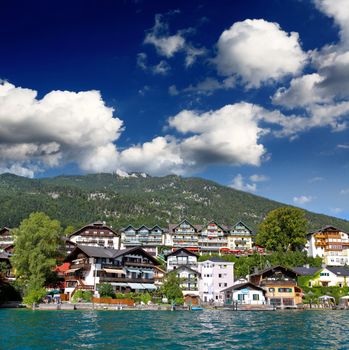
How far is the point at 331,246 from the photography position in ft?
393

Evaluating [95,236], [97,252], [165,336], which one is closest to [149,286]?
[97,252]

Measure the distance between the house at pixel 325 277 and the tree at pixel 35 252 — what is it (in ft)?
171

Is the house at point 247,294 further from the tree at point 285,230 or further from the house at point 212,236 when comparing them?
the house at point 212,236

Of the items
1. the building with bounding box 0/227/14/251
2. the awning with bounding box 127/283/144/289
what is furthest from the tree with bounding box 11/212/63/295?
the building with bounding box 0/227/14/251

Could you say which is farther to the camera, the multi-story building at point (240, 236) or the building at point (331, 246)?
the multi-story building at point (240, 236)

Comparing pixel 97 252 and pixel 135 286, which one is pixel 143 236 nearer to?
pixel 97 252

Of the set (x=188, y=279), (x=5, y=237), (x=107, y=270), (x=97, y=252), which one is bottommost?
(x=188, y=279)

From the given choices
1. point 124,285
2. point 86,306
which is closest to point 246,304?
point 124,285

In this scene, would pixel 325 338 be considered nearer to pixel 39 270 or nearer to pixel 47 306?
pixel 47 306

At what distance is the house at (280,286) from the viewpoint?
8450 centimetres

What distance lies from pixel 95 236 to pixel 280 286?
6342 cm

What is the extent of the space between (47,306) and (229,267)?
41245mm

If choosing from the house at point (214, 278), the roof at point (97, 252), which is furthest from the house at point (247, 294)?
the roof at point (97, 252)

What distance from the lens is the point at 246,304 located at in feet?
268
